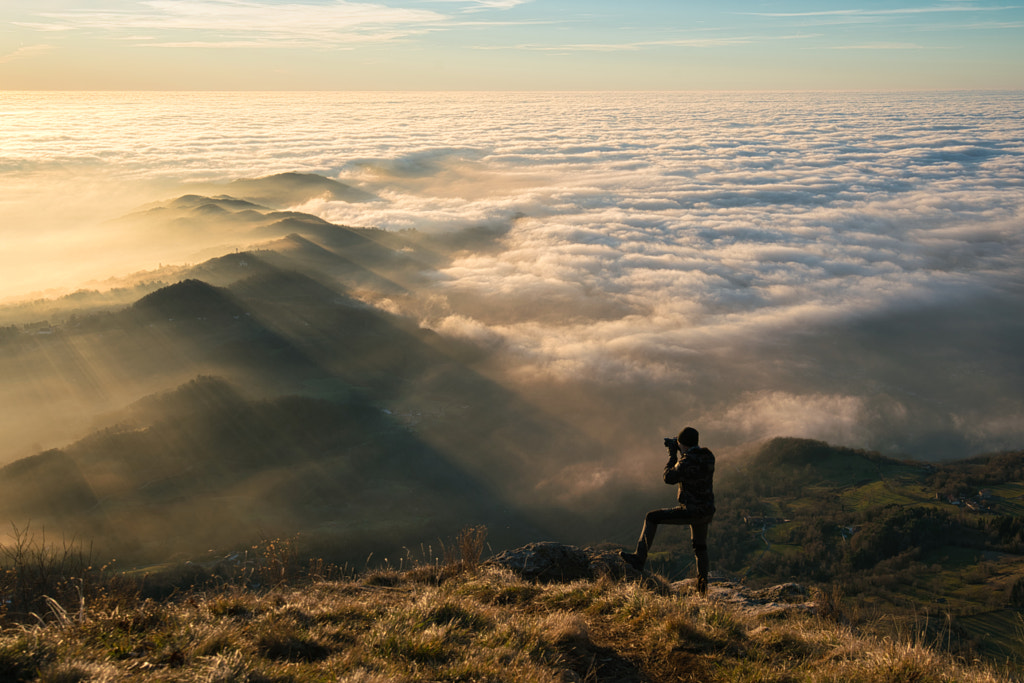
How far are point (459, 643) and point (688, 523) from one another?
441 centimetres

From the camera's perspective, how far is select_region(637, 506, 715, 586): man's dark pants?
28.5 feet

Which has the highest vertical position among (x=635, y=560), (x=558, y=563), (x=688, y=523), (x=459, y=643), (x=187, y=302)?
(x=459, y=643)

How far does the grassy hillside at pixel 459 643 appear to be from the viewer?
5117 millimetres

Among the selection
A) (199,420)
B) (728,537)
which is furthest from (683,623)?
(728,537)

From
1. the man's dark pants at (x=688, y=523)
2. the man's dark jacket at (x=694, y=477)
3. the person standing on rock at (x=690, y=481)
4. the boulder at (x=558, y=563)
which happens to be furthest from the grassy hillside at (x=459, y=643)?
the boulder at (x=558, y=563)

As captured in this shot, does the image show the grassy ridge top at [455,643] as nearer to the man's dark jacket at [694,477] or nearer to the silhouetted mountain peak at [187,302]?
the man's dark jacket at [694,477]

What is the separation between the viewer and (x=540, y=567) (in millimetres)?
11109

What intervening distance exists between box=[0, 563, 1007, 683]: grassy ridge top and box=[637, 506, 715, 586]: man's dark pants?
1.08 metres

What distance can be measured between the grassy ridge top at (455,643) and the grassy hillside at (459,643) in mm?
16

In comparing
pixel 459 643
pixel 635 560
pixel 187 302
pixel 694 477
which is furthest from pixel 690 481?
pixel 187 302

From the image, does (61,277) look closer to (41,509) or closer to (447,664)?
(41,509)

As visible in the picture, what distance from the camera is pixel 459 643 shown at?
6066 millimetres

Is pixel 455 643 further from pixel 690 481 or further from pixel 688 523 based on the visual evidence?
pixel 688 523

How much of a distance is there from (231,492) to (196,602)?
91.0 m
